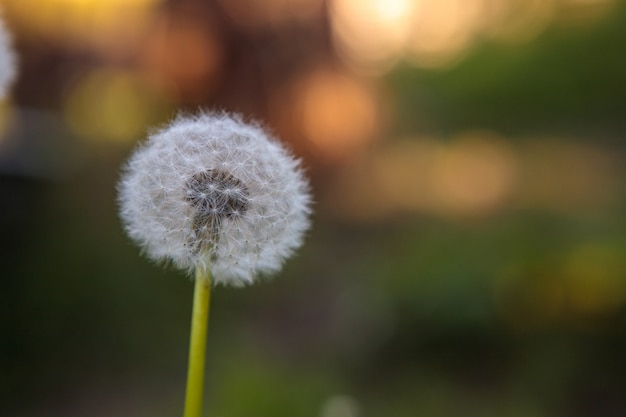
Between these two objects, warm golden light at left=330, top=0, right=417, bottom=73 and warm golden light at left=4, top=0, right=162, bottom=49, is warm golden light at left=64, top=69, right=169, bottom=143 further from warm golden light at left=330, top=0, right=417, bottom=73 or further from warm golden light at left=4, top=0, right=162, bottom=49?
warm golden light at left=330, top=0, right=417, bottom=73

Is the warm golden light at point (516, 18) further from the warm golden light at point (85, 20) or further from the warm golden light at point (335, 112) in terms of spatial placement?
the warm golden light at point (85, 20)

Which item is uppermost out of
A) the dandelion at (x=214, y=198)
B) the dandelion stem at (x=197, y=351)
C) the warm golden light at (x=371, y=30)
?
the warm golden light at (x=371, y=30)

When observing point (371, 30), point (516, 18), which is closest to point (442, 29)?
point (371, 30)

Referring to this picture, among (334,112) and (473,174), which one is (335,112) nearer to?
(334,112)

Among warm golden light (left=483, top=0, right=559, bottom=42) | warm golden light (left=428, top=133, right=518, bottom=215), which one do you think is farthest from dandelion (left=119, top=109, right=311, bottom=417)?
warm golden light (left=428, top=133, right=518, bottom=215)

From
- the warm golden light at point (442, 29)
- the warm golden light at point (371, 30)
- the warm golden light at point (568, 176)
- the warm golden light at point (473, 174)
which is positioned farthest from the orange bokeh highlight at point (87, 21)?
the warm golden light at point (568, 176)
